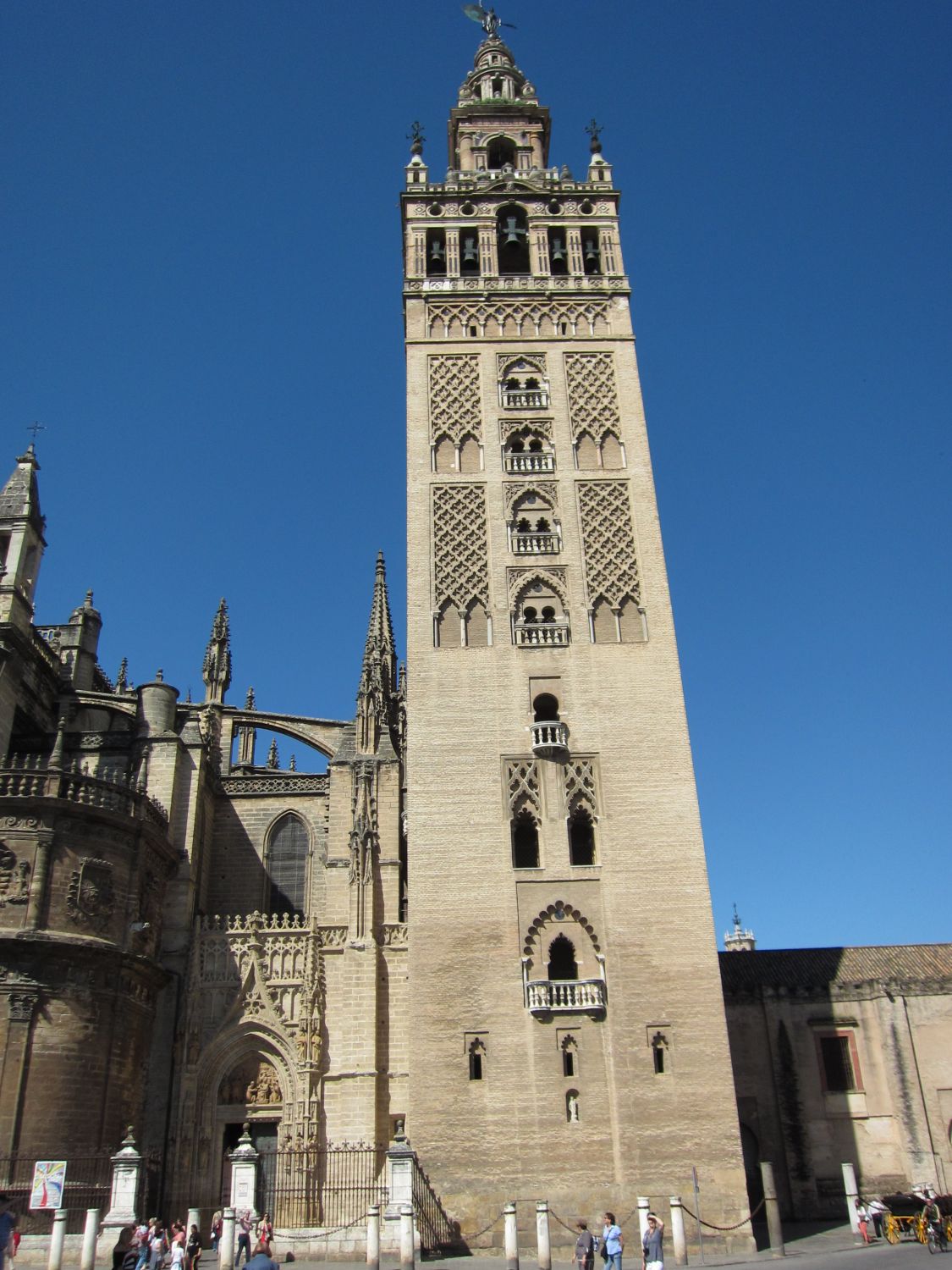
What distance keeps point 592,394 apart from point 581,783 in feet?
37.3

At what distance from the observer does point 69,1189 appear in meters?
21.0

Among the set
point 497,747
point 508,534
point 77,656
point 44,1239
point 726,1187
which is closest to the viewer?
point 44,1239

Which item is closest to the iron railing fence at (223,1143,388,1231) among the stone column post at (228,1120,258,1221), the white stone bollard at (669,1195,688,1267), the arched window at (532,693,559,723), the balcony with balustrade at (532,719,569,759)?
the stone column post at (228,1120,258,1221)

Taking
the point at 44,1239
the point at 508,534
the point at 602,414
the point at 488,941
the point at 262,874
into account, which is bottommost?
the point at 44,1239

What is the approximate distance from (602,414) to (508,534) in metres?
4.70

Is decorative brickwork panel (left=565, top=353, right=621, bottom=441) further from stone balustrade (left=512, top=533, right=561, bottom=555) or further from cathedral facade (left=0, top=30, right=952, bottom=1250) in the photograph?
stone balustrade (left=512, top=533, right=561, bottom=555)

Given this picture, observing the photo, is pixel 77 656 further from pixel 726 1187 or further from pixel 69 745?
pixel 726 1187

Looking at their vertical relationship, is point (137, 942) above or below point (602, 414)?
below

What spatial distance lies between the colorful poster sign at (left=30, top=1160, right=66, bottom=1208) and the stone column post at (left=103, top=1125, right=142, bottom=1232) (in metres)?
0.85

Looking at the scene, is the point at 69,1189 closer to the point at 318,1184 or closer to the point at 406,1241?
the point at 318,1184

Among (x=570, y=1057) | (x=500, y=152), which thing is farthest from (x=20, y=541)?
(x=500, y=152)

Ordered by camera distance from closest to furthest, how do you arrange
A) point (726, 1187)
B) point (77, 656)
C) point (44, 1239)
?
point (44, 1239), point (726, 1187), point (77, 656)

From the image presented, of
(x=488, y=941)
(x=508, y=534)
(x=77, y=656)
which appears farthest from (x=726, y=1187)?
(x=77, y=656)

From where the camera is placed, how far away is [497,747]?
1016 inches
